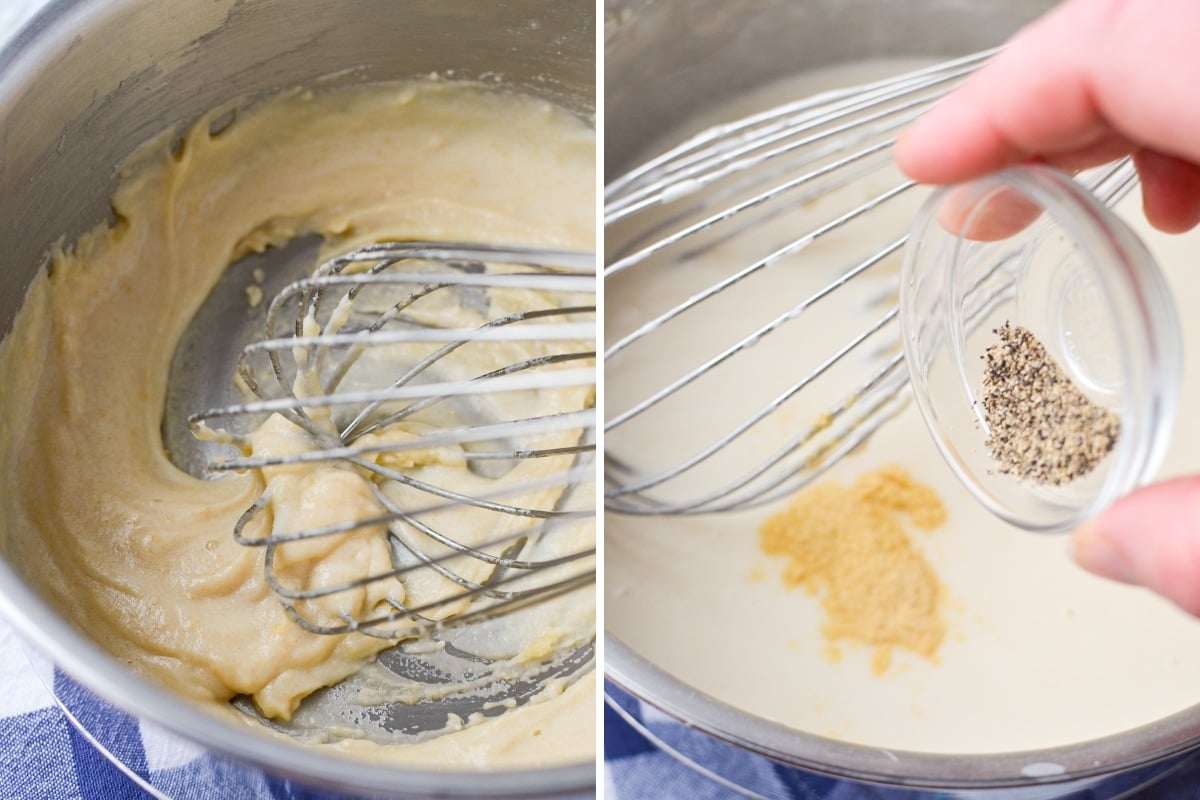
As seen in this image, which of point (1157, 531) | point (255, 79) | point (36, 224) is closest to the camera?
point (1157, 531)

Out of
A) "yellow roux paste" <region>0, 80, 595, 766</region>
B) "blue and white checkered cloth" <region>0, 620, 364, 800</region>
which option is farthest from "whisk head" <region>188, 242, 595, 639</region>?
"blue and white checkered cloth" <region>0, 620, 364, 800</region>

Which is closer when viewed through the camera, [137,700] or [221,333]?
[137,700]

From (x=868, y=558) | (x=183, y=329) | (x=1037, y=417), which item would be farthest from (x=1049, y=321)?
(x=183, y=329)

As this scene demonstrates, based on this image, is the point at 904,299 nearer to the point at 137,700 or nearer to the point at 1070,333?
the point at 1070,333

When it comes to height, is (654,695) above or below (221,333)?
below

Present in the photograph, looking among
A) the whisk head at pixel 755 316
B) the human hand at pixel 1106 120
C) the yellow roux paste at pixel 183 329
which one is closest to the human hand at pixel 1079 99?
the human hand at pixel 1106 120

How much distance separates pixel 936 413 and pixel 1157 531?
12 centimetres

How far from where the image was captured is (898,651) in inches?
25.4

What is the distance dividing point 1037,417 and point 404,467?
0.45 m

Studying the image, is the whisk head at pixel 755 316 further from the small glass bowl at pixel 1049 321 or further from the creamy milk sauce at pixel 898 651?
the small glass bowl at pixel 1049 321

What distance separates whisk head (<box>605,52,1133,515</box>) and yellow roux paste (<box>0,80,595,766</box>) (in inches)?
4.5

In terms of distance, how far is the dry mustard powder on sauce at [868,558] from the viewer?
65 cm

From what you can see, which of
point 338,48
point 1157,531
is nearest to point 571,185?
point 338,48

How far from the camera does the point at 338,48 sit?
2.55 feet
